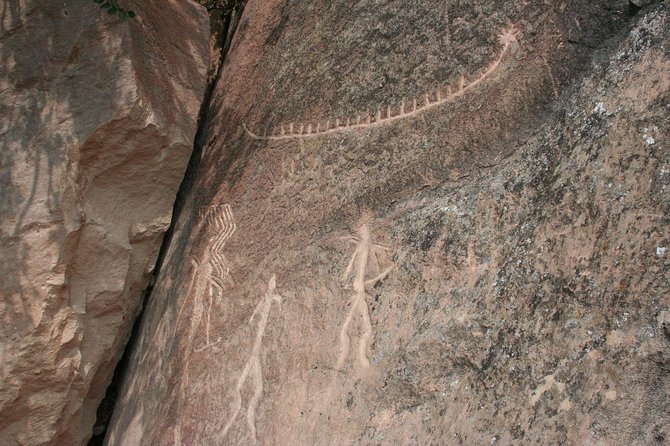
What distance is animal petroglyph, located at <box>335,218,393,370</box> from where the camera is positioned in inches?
116

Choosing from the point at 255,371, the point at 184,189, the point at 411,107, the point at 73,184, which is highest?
the point at 73,184

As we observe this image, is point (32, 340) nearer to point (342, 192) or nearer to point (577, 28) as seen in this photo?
point (342, 192)

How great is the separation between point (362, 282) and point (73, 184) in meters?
1.48

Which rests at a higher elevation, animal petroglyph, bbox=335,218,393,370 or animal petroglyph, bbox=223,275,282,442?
animal petroglyph, bbox=335,218,393,370

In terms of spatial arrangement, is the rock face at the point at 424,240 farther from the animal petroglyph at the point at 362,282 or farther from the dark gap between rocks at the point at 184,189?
the dark gap between rocks at the point at 184,189

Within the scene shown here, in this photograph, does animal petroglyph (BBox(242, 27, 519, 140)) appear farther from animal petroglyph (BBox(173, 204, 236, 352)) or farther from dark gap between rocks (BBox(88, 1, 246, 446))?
dark gap between rocks (BBox(88, 1, 246, 446))

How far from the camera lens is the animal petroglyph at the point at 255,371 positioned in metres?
3.16

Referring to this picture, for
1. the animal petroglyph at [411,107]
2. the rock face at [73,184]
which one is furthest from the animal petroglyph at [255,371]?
the rock face at [73,184]

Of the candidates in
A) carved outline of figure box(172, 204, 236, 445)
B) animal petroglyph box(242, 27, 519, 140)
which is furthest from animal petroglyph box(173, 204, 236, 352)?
animal petroglyph box(242, 27, 519, 140)

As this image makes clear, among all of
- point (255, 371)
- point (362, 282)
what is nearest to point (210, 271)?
point (255, 371)

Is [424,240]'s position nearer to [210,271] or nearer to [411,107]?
[411,107]

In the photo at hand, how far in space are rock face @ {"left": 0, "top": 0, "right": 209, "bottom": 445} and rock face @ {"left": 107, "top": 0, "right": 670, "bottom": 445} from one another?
261 mm

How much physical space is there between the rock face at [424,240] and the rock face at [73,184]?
26 centimetres

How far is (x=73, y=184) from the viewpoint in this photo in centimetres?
351
